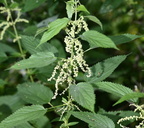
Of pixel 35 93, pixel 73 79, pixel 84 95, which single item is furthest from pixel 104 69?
pixel 35 93

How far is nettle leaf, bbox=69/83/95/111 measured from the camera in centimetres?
165

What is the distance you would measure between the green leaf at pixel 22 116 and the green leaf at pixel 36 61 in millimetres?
301

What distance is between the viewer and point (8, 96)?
328 cm

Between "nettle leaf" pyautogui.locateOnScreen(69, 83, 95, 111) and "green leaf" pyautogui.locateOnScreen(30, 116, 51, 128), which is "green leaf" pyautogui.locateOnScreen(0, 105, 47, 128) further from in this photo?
"green leaf" pyautogui.locateOnScreen(30, 116, 51, 128)

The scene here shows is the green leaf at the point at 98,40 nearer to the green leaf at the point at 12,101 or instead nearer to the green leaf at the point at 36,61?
the green leaf at the point at 36,61

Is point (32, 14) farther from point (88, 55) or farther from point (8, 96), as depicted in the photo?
point (8, 96)

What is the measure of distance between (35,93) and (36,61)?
584mm

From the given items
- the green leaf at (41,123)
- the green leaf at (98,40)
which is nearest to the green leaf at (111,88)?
the green leaf at (98,40)

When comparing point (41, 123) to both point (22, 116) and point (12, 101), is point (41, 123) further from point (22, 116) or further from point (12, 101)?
point (12, 101)

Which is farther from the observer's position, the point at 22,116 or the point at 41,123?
the point at 41,123

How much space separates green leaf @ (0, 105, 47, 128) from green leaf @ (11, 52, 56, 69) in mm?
301

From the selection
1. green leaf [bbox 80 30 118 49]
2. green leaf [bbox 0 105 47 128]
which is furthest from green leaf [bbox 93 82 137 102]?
→ green leaf [bbox 0 105 47 128]

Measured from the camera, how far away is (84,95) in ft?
5.63

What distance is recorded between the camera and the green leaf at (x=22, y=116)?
5.80 ft
